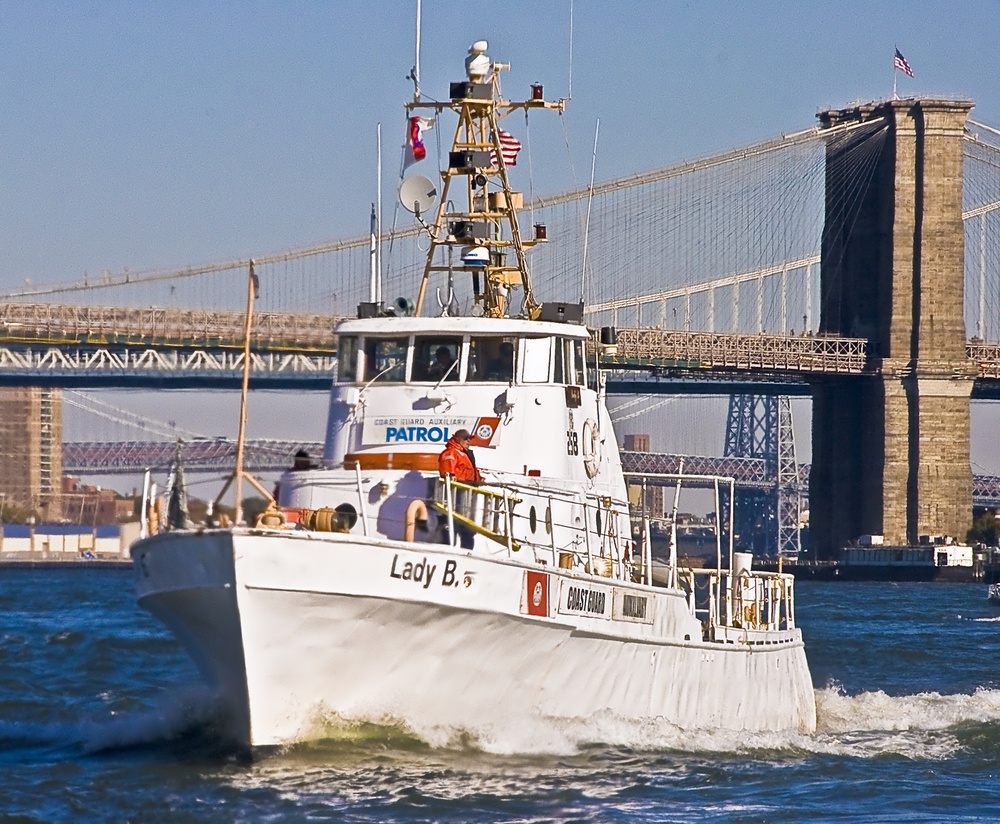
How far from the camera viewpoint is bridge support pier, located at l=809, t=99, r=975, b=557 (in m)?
94.3

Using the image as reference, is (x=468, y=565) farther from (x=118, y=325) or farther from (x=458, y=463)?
(x=118, y=325)

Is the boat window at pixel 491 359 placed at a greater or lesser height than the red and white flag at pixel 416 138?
lesser

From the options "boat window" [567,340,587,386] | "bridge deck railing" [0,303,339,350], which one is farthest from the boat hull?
"bridge deck railing" [0,303,339,350]

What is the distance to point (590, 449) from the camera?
22469 mm

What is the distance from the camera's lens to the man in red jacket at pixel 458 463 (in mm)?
19531

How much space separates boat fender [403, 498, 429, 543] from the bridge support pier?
252 feet

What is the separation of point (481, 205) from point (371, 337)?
8.17ft

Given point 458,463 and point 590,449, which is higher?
point 590,449

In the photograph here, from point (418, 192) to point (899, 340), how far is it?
75700mm

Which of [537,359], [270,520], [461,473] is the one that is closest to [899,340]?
[537,359]

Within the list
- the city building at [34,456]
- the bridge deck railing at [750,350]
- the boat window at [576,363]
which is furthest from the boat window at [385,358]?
the city building at [34,456]

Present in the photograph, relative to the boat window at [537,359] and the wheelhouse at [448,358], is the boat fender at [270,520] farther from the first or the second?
the boat window at [537,359]

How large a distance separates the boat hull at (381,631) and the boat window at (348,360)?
3331 mm

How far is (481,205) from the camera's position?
23312 millimetres
